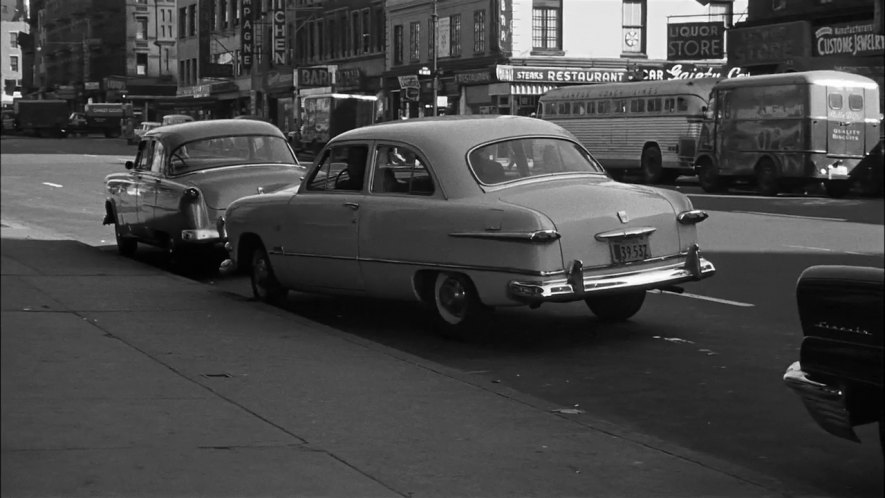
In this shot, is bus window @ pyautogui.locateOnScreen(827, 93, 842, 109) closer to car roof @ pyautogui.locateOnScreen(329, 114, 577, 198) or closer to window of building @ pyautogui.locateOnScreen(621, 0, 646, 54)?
window of building @ pyautogui.locateOnScreen(621, 0, 646, 54)

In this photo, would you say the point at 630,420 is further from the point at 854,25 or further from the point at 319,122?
the point at 319,122

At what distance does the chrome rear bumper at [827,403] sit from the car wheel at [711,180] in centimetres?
2886

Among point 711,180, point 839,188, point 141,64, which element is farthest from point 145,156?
point 711,180

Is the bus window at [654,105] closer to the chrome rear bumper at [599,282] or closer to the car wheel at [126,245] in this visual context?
the car wheel at [126,245]

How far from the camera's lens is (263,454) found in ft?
18.9

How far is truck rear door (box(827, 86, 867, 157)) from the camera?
101 feet

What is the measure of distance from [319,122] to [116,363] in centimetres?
5141

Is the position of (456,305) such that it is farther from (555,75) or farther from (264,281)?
(555,75)

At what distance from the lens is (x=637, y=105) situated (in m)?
38.2

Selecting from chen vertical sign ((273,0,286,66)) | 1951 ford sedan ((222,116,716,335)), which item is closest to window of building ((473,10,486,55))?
chen vertical sign ((273,0,286,66))

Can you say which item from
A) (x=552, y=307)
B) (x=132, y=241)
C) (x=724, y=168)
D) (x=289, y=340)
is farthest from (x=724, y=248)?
(x=724, y=168)

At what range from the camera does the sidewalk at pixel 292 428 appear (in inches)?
201

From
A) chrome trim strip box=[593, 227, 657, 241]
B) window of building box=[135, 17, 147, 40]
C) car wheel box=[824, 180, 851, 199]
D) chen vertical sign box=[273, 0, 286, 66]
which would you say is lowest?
car wheel box=[824, 180, 851, 199]

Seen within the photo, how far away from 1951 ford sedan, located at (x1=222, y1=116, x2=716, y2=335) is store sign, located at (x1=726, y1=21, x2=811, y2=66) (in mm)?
32338
